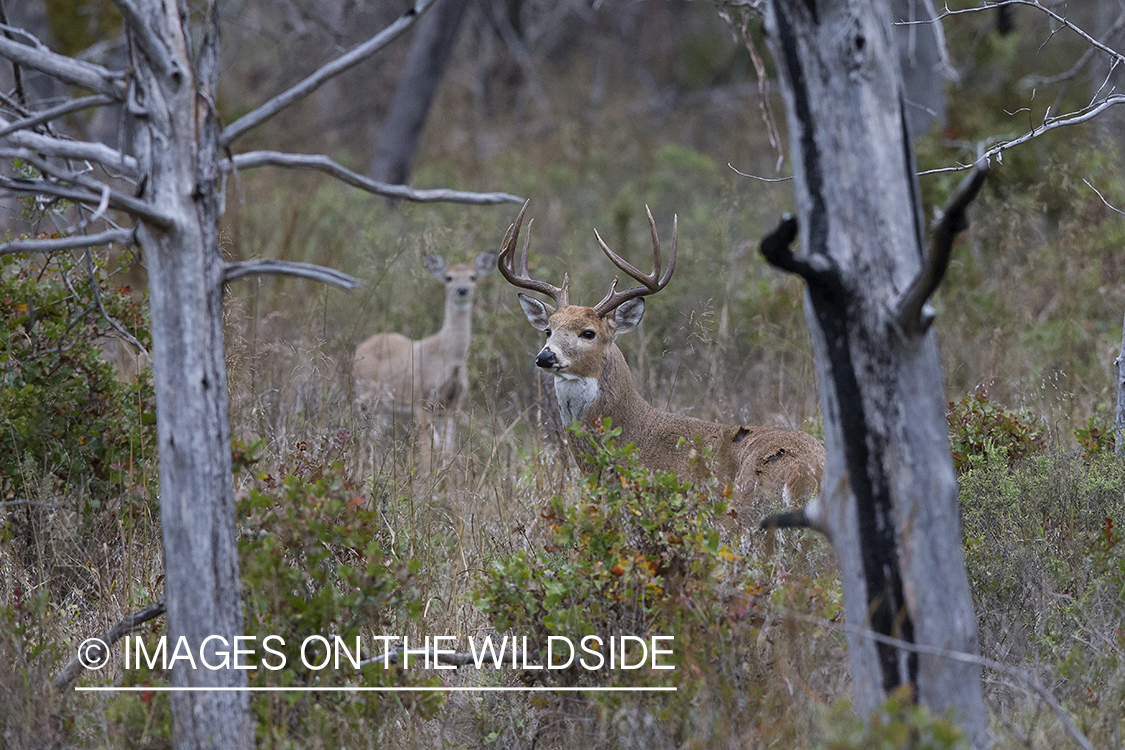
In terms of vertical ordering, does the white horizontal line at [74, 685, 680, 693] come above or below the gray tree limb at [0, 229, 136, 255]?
below

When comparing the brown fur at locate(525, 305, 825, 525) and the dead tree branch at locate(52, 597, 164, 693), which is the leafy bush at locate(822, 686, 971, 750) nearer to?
the dead tree branch at locate(52, 597, 164, 693)

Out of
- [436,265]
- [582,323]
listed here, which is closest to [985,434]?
[582,323]

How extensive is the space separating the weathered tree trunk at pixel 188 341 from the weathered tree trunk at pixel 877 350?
146 centimetres

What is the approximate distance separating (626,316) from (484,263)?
278 centimetres

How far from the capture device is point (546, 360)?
5480mm

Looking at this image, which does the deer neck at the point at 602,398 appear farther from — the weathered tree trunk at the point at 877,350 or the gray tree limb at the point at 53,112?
the gray tree limb at the point at 53,112

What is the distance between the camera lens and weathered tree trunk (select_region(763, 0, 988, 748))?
2682 millimetres

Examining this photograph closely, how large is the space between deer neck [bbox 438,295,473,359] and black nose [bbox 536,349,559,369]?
287 centimetres

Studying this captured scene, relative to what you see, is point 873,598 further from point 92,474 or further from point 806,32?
point 92,474

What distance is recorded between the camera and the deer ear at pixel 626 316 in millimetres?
5835

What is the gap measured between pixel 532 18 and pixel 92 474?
Result: 699 inches

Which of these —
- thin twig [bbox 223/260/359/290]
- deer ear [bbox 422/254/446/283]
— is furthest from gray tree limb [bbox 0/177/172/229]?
deer ear [bbox 422/254/446/283]

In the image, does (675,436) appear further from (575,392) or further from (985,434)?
(985,434)

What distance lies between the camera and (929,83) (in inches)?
442
